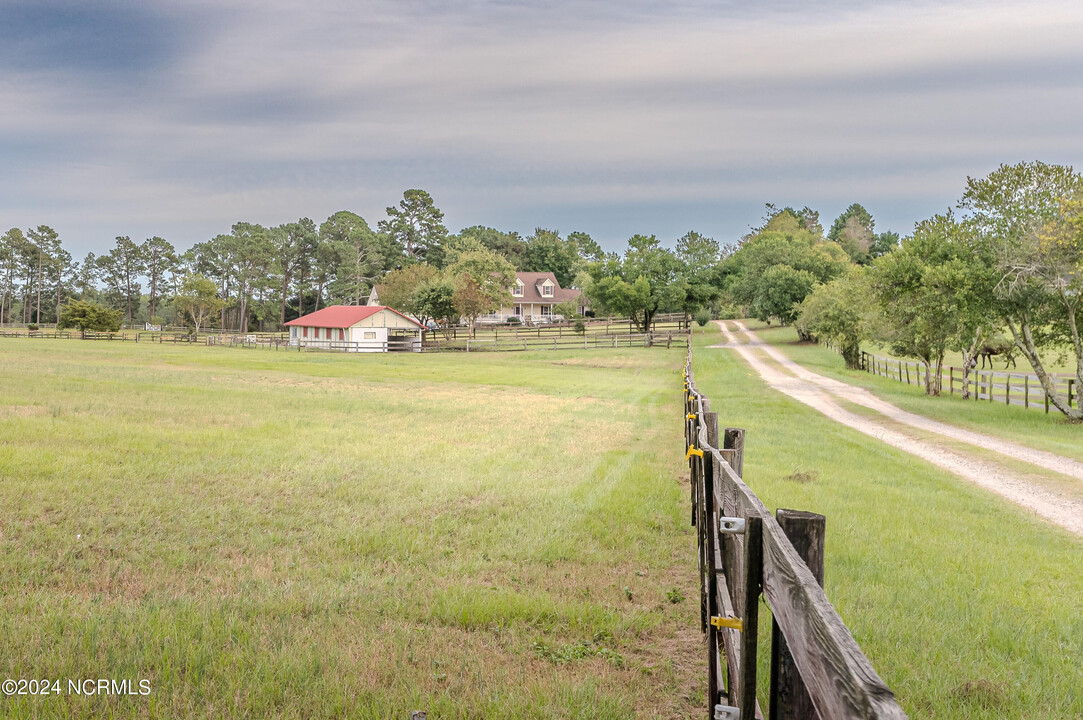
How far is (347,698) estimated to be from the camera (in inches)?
169

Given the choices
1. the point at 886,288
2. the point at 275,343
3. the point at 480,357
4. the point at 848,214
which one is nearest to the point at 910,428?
the point at 886,288

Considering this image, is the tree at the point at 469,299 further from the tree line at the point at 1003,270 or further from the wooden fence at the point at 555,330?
the tree line at the point at 1003,270

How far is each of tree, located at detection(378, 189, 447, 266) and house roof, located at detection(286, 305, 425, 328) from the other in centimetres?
5041

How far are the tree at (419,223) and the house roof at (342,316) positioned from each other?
50.4 meters

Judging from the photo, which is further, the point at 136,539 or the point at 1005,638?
the point at 136,539

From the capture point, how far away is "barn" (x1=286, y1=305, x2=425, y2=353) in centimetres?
6544

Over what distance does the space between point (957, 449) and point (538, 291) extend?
87671 mm

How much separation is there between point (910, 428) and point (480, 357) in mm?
36956

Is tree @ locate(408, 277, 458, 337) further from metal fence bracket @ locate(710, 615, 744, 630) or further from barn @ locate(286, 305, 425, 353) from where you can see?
metal fence bracket @ locate(710, 615, 744, 630)

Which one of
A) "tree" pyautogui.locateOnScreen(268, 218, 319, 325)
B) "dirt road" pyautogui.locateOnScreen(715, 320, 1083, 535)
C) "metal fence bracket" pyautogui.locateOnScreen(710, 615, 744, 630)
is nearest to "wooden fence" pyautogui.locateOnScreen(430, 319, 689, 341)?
"dirt road" pyautogui.locateOnScreen(715, 320, 1083, 535)

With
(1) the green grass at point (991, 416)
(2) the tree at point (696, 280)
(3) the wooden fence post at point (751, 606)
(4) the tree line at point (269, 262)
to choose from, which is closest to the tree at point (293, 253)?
(4) the tree line at point (269, 262)

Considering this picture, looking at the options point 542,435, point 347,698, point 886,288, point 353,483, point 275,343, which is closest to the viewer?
point 347,698

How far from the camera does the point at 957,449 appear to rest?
15.7 meters

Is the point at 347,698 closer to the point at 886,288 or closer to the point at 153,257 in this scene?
the point at 886,288
